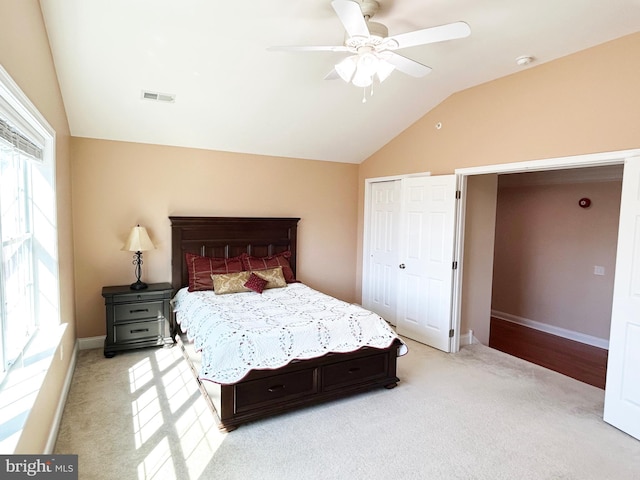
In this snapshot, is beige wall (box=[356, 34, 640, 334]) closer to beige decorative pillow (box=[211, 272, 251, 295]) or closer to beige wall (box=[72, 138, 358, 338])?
beige wall (box=[72, 138, 358, 338])

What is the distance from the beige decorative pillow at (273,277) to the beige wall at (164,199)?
813 millimetres

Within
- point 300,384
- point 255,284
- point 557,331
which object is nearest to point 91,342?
point 255,284

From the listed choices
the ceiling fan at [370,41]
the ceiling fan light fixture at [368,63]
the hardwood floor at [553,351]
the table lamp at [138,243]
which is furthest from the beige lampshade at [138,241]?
the hardwood floor at [553,351]

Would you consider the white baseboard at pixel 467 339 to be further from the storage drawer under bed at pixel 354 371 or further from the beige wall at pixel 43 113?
the beige wall at pixel 43 113

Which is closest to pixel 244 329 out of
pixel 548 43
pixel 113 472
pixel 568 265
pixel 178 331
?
pixel 113 472

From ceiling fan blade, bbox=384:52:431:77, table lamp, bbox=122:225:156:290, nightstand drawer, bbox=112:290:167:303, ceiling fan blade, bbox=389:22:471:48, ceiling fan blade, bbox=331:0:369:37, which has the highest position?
ceiling fan blade, bbox=331:0:369:37

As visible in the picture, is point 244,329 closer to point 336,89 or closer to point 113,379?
point 113,379

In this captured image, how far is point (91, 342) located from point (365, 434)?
323 centimetres

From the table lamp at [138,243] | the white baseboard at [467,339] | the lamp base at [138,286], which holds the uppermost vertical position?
the table lamp at [138,243]

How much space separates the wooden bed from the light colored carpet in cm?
10

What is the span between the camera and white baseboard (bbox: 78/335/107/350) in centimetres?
408

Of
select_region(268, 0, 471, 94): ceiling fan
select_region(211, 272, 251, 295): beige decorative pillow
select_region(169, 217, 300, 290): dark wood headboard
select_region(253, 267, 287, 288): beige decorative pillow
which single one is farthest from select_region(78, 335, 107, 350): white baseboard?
select_region(268, 0, 471, 94): ceiling fan

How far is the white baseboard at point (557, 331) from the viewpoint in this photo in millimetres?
4844

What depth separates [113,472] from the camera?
2.21 m
